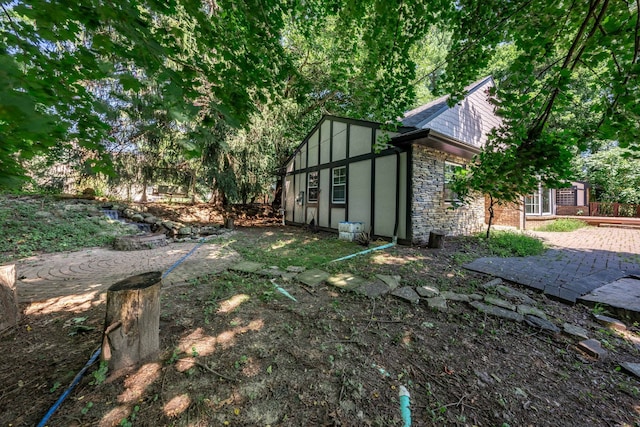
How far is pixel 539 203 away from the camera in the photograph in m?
12.1

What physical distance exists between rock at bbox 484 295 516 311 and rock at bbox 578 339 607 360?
64cm

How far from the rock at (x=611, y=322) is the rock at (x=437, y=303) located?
173cm

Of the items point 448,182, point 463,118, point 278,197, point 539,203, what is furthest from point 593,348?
point 278,197

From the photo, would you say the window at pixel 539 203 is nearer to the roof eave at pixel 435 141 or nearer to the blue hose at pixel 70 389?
the roof eave at pixel 435 141

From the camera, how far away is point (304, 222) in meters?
10.9

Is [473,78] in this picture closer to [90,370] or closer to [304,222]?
[90,370]

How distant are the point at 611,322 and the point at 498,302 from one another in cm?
114

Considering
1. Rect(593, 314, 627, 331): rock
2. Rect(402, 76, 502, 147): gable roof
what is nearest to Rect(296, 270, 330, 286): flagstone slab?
Rect(593, 314, 627, 331): rock

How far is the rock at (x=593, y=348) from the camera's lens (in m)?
2.22

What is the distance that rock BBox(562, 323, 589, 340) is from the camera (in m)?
2.46

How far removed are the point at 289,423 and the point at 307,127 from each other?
13976mm

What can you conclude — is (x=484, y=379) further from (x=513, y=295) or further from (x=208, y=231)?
(x=208, y=231)

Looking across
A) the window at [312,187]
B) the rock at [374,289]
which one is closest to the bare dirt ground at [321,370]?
the rock at [374,289]

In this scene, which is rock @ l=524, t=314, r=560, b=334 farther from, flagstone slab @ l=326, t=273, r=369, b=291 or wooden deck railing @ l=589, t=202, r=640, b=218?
wooden deck railing @ l=589, t=202, r=640, b=218
